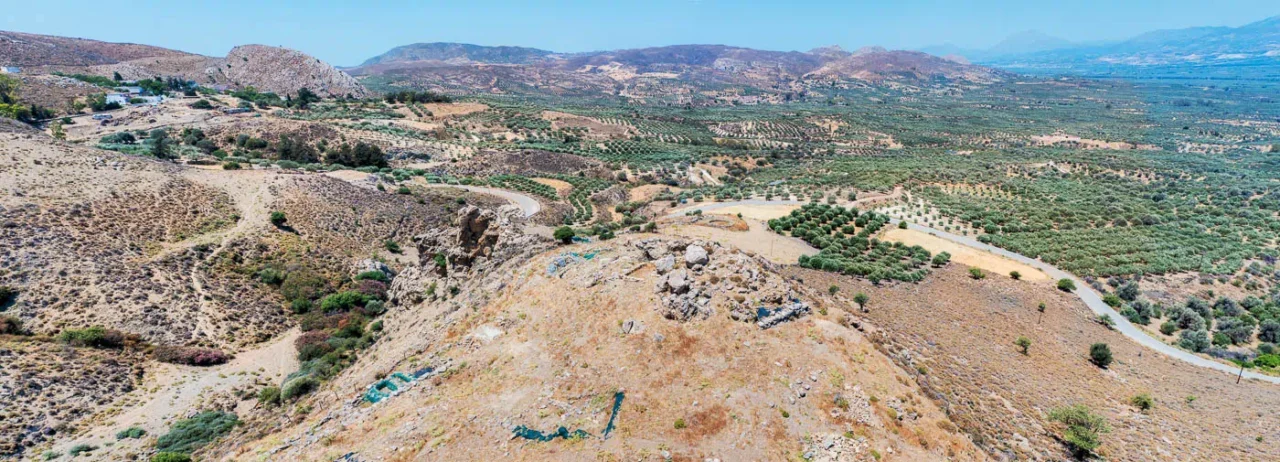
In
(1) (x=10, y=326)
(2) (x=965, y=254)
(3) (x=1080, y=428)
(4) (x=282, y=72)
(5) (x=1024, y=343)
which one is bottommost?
(2) (x=965, y=254)

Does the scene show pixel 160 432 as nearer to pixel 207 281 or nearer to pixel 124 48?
pixel 207 281

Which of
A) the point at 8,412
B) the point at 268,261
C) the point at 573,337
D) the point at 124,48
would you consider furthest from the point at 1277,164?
the point at 124,48

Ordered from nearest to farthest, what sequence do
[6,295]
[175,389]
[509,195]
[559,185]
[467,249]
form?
[175,389] → [6,295] → [467,249] → [509,195] → [559,185]

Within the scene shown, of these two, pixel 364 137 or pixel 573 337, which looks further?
pixel 364 137

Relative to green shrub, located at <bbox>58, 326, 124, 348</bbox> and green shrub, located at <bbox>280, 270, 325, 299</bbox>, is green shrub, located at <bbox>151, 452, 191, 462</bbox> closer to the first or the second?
green shrub, located at <bbox>58, 326, 124, 348</bbox>

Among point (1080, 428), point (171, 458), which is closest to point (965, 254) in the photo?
point (1080, 428)

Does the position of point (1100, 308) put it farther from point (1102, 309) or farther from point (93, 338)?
point (93, 338)

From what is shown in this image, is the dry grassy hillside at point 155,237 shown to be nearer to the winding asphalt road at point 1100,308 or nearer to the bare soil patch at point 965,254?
the winding asphalt road at point 1100,308
